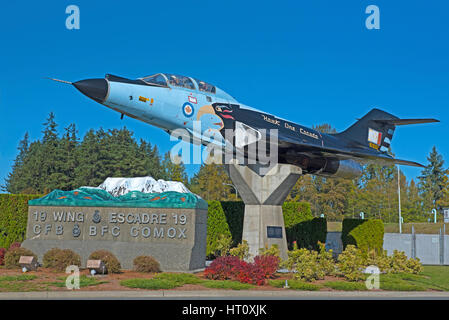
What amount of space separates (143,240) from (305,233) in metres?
12.9

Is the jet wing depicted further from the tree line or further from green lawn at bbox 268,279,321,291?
the tree line

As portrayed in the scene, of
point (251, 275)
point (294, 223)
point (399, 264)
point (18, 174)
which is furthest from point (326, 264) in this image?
point (18, 174)

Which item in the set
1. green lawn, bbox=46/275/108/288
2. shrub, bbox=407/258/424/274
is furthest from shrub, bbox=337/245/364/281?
green lawn, bbox=46/275/108/288

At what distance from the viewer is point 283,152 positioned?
19.5m

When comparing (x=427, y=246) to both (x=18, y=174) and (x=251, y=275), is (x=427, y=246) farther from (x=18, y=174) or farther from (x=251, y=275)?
(x=18, y=174)

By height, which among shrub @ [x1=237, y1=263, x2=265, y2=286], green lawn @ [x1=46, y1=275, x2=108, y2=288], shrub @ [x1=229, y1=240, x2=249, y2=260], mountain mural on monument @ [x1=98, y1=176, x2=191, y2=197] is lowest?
green lawn @ [x1=46, y1=275, x2=108, y2=288]

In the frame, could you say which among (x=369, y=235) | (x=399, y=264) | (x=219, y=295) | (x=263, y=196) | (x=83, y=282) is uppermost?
(x=263, y=196)

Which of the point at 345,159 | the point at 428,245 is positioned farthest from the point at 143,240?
the point at 428,245

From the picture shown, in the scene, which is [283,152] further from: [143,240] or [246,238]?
[143,240]

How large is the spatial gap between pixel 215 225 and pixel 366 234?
28.6 ft

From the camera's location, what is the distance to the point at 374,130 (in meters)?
24.9

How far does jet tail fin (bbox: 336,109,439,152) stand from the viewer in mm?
24388

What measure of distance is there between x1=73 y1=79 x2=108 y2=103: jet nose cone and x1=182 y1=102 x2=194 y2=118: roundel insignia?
3.23 metres

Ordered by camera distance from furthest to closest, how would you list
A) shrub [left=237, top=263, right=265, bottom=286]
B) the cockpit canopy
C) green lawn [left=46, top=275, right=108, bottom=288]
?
the cockpit canopy
shrub [left=237, top=263, right=265, bottom=286]
green lawn [left=46, top=275, right=108, bottom=288]
